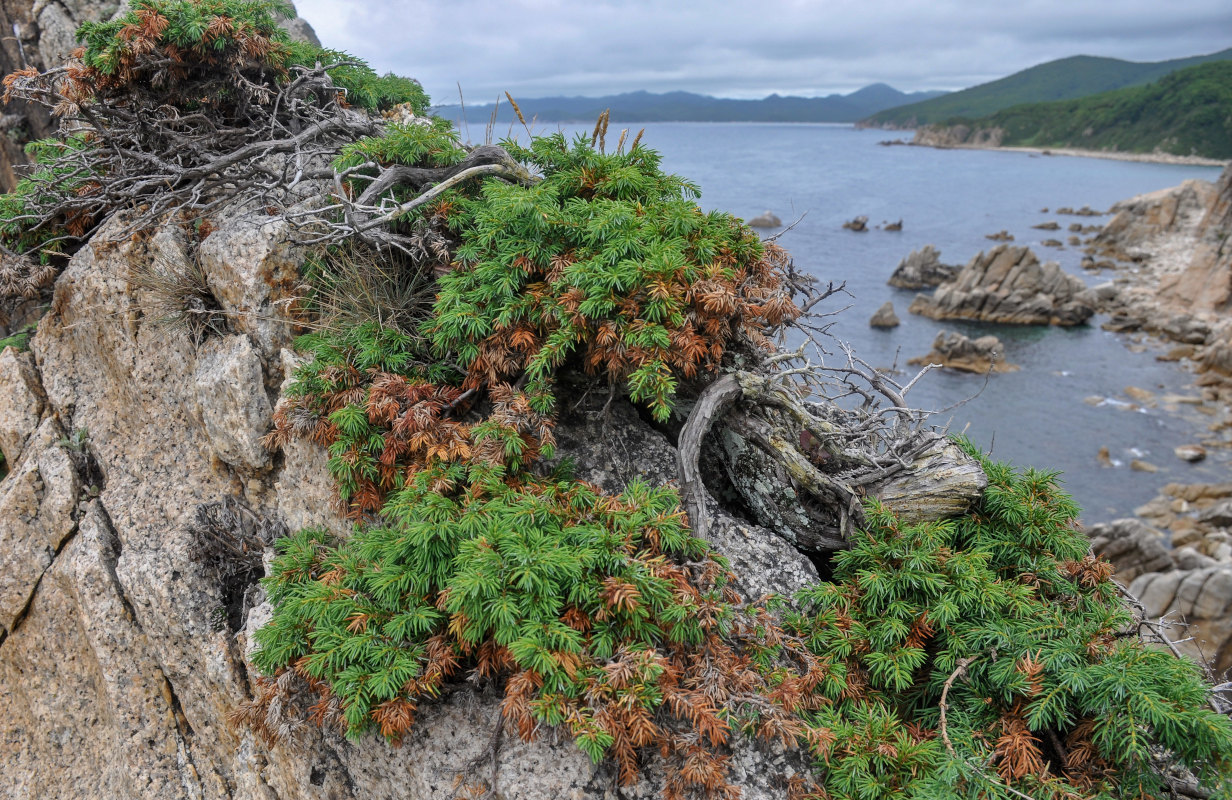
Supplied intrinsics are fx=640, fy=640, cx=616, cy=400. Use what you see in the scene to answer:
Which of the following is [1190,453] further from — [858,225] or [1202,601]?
[858,225]

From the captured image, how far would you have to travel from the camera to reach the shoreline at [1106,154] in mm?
111762

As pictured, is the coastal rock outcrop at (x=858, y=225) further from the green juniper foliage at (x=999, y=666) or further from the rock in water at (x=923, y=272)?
the green juniper foliage at (x=999, y=666)

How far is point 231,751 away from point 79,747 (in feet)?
9.25

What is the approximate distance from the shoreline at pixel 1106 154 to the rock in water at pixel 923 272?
244ft

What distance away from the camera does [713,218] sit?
540 cm

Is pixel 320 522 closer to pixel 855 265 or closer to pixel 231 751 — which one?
pixel 231 751

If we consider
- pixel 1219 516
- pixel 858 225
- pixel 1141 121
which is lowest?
pixel 1219 516

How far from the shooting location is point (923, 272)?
47.8 metres

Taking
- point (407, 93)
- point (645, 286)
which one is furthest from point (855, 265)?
point (645, 286)

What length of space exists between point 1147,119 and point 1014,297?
126063 mm

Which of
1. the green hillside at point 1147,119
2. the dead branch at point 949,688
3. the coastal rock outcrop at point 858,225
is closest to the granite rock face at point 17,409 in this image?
the dead branch at point 949,688

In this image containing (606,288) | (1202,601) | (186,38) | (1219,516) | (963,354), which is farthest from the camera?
(963,354)

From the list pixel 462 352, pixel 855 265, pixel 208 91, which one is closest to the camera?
pixel 462 352

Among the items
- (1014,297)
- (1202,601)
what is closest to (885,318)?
(1014,297)
